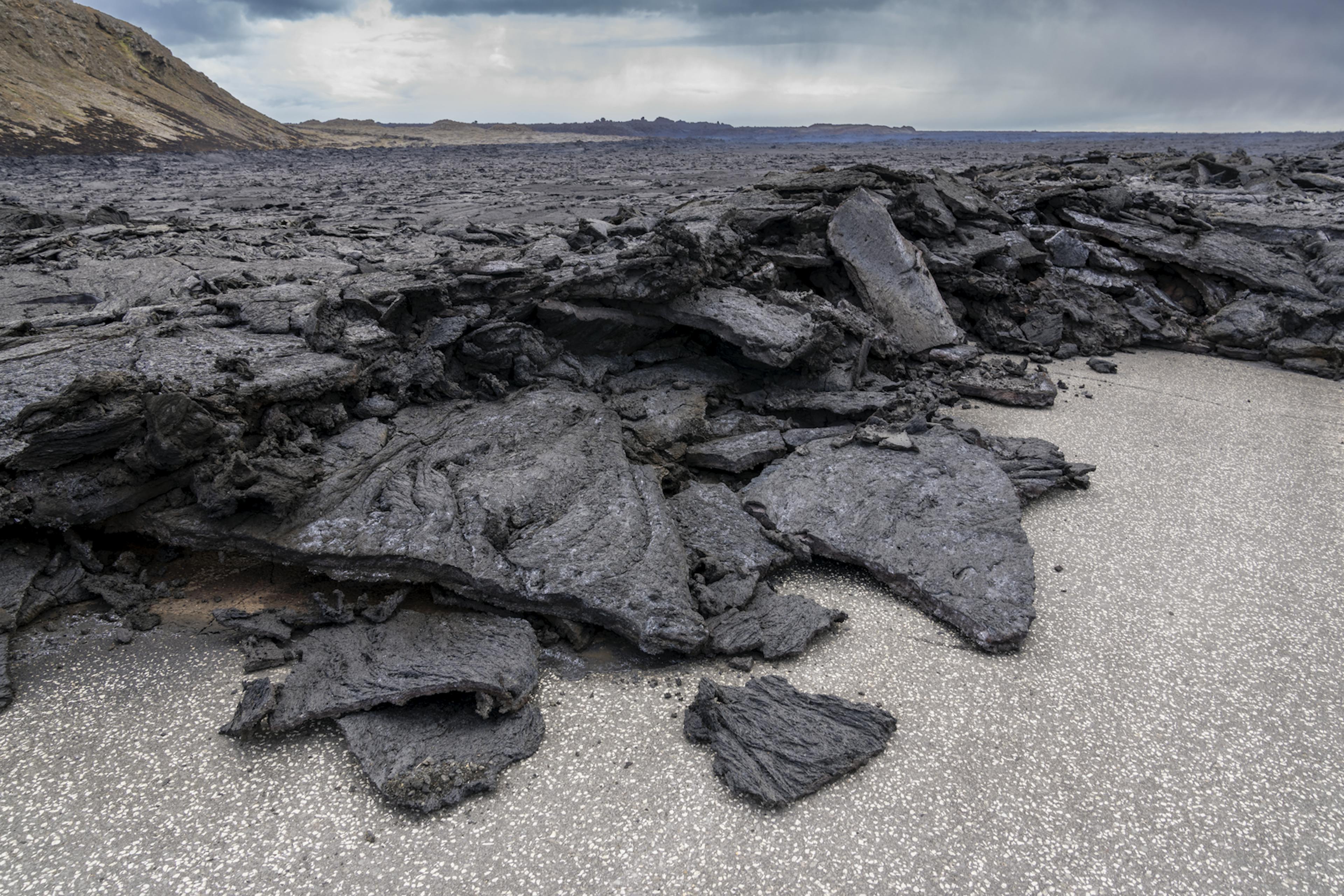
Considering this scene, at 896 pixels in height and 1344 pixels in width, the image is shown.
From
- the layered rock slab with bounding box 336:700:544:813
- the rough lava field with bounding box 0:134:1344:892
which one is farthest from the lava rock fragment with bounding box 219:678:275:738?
the layered rock slab with bounding box 336:700:544:813

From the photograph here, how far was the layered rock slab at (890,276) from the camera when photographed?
24.7 ft

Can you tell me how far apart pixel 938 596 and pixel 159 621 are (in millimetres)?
4294

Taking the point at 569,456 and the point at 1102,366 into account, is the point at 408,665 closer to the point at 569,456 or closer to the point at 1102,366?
the point at 569,456

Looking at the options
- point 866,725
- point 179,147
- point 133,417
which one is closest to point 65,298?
point 133,417

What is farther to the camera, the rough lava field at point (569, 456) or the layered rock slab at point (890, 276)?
the layered rock slab at point (890, 276)

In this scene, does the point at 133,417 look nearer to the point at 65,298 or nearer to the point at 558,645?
the point at 558,645

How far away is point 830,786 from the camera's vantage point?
2859 millimetres

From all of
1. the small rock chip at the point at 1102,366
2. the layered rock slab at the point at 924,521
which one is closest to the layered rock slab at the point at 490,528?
the layered rock slab at the point at 924,521

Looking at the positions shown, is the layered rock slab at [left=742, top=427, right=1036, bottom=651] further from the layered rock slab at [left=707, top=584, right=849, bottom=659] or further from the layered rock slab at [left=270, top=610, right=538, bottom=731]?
the layered rock slab at [left=270, top=610, right=538, bottom=731]

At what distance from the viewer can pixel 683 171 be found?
25891 mm

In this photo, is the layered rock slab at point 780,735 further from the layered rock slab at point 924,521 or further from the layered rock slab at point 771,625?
the layered rock slab at point 924,521

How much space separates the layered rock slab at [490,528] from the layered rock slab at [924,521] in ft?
3.32

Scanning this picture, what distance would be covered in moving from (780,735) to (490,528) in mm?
1894

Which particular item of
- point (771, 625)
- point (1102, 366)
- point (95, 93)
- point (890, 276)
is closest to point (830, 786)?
point (771, 625)
